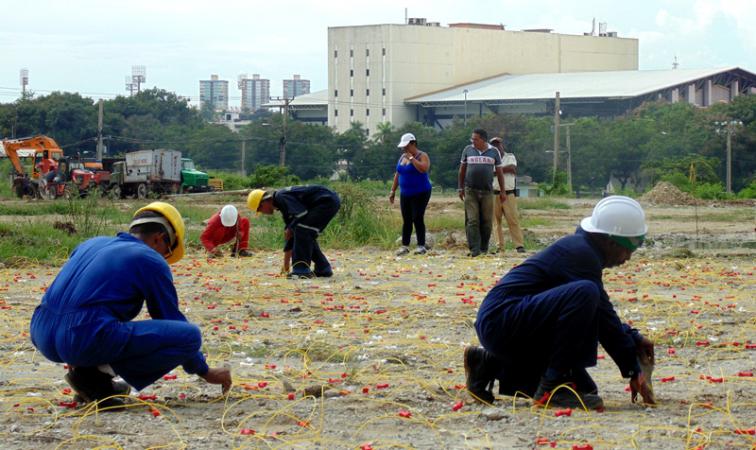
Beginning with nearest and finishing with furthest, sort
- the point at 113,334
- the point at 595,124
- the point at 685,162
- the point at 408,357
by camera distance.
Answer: the point at 113,334 → the point at 408,357 → the point at 685,162 → the point at 595,124

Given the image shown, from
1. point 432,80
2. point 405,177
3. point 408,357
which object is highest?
point 432,80

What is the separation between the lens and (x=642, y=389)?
6.68 meters

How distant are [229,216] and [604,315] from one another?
432 inches

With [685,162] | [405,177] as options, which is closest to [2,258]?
[405,177]

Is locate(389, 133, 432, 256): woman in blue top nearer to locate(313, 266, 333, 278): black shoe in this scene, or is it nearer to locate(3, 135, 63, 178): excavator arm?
locate(313, 266, 333, 278): black shoe

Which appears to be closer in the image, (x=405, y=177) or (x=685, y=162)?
(x=405, y=177)

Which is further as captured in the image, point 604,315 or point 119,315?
point 604,315

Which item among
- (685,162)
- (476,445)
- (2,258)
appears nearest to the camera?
(476,445)

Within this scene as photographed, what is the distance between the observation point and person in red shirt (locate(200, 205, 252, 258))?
1709cm

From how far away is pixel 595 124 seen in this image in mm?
71438

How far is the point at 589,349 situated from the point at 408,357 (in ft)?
7.58

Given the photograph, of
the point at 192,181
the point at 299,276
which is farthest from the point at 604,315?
the point at 192,181

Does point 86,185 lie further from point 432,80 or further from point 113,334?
point 432,80

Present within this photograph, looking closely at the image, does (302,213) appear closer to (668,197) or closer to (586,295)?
(586,295)
